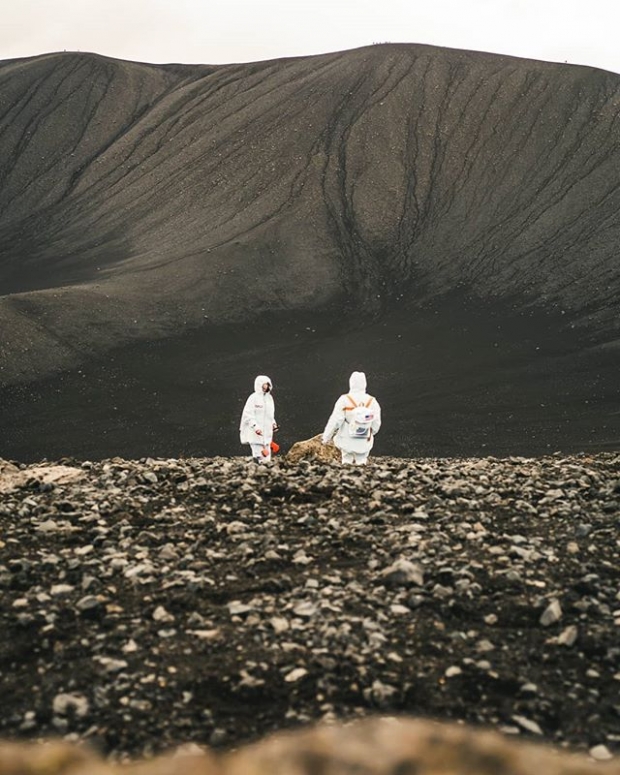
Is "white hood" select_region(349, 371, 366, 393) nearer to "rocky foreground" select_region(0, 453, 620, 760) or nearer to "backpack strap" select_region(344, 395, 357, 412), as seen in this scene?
"backpack strap" select_region(344, 395, 357, 412)

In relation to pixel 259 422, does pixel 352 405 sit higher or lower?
lower

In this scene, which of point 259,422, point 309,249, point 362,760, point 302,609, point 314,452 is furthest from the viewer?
point 309,249

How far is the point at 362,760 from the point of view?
391 cm

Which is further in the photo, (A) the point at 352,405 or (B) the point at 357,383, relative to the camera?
(B) the point at 357,383

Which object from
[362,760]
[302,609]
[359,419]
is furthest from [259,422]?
[362,760]

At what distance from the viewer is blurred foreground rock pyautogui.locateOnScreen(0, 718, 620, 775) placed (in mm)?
3893

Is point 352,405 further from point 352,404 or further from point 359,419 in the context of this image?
point 359,419

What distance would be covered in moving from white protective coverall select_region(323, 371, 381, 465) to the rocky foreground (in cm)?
747

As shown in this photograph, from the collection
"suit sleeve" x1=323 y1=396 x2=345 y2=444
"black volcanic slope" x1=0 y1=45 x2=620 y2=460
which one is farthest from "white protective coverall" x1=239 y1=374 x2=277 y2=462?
"black volcanic slope" x1=0 y1=45 x2=620 y2=460

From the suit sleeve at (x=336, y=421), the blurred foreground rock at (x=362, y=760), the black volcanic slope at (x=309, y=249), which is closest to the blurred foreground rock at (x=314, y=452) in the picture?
the suit sleeve at (x=336, y=421)

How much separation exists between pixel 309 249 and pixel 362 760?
58432 millimetres

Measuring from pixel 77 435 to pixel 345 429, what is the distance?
18.6m

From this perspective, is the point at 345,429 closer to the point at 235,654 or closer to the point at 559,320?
the point at 235,654

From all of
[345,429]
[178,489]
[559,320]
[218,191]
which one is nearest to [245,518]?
[178,489]
